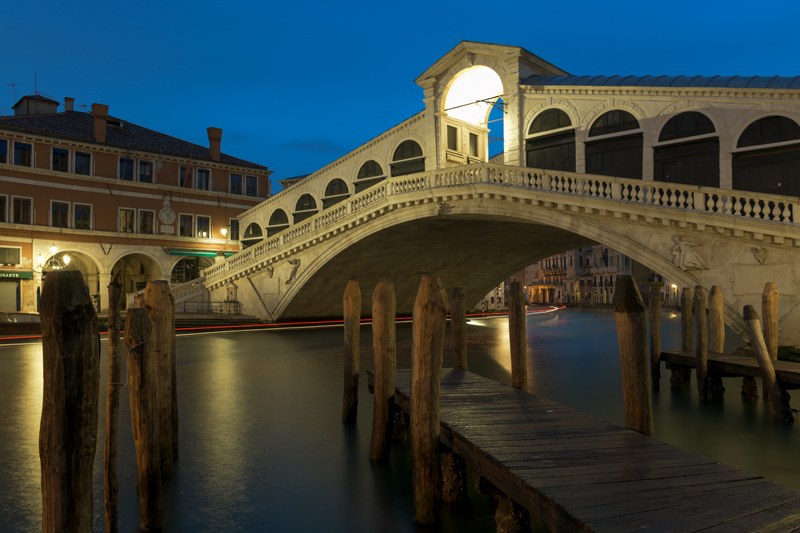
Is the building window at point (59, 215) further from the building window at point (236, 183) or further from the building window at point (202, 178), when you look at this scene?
the building window at point (236, 183)

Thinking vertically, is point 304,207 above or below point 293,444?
above

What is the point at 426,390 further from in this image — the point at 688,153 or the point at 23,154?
the point at 23,154

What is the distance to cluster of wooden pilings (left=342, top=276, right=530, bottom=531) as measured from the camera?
4102 millimetres

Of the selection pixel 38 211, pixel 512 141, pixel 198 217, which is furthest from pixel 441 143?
pixel 38 211

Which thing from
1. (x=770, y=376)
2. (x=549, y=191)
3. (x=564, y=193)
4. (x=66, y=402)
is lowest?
(x=770, y=376)

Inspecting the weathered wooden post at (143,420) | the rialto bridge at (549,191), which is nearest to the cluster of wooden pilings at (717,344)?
the rialto bridge at (549,191)

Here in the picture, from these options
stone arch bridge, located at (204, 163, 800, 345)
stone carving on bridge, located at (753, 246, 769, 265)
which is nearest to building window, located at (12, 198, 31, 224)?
stone arch bridge, located at (204, 163, 800, 345)

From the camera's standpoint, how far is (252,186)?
1128 inches

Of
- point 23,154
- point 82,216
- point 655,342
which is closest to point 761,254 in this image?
point 655,342

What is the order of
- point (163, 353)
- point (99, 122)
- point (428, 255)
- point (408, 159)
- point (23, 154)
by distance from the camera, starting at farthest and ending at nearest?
point (99, 122) → point (23, 154) → point (428, 255) → point (408, 159) → point (163, 353)

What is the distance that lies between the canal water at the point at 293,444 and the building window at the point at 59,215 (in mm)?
12359

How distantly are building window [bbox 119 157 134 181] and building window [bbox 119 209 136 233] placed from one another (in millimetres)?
1379

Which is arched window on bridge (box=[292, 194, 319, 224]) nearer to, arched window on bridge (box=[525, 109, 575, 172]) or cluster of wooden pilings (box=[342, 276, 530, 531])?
arched window on bridge (box=[525, 109, 575, 172])

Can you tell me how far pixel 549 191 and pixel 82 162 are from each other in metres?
18.8
